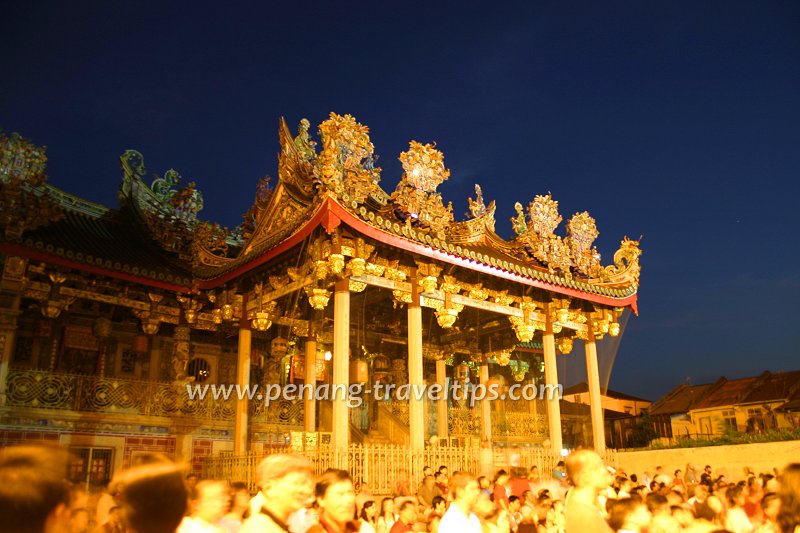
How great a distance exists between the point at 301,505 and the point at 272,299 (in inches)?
497

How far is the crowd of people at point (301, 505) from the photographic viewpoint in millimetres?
2322

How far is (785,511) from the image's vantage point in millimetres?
4375

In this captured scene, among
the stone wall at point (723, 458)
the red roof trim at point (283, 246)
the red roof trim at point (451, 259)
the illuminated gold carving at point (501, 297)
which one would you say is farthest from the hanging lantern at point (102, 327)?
the stone wall at point (723, 458)

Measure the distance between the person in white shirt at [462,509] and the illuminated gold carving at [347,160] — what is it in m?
8.08

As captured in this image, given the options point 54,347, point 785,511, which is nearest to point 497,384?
point 54,347

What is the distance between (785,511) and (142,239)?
16999 millimetres

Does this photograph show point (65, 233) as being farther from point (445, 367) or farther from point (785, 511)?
point (785, 511)

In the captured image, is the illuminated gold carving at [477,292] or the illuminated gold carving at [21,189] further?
the illuminated gold carving at [477,292]

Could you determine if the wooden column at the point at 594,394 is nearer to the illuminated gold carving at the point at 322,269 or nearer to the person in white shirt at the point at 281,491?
the illuminated gold carving at the point at 322,269

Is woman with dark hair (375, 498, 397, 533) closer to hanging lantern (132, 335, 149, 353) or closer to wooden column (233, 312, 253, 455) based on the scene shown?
wooden column (233, 312, 253, 455)

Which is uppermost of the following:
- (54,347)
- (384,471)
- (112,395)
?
(54,347)

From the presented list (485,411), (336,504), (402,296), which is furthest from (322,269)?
(485,411)

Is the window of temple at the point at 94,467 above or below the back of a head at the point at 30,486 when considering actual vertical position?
below

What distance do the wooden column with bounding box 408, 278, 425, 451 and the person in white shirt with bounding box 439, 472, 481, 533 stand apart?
7498 mm
